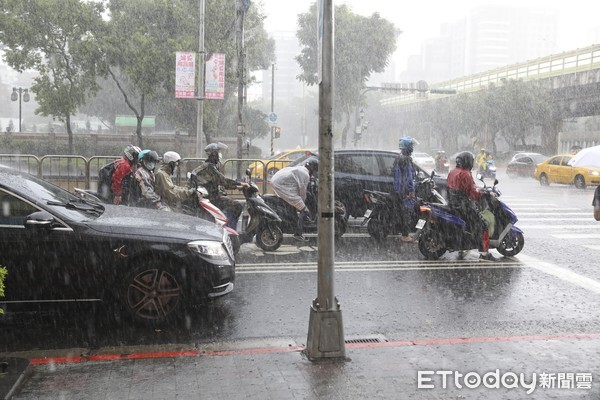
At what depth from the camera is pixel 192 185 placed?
32.8ft

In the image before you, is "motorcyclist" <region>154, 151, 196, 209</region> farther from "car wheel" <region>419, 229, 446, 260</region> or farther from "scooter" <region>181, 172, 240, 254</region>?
"car wheel" <region>419, 229, 446, 260</region>

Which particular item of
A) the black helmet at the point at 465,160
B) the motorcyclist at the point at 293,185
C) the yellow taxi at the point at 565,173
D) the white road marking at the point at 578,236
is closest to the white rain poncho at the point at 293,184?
the motorcyclist at the point at 293,185

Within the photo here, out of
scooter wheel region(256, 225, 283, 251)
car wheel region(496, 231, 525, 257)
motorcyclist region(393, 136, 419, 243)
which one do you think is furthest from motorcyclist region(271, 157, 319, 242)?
car wheel region(496, 231, 525, 257)

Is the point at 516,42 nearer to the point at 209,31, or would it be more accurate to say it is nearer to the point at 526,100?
the point at 526,100

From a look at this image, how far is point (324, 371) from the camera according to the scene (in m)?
5.11

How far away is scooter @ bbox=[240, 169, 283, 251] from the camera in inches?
401

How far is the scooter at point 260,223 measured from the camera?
1019 centimetres

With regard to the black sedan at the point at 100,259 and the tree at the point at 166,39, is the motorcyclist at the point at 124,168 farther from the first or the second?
the tree at the point at 166,39

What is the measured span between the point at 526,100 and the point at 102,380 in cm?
4783

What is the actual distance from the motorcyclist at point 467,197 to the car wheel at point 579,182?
58.2 feet

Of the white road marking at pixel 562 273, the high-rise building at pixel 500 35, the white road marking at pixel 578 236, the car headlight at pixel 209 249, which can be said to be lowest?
the white road marking at pixel 562 273

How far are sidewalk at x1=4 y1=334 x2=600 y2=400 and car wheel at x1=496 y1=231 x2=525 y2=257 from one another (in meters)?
4.37

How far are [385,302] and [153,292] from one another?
8.99 feet

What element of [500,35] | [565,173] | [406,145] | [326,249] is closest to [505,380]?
[326,249]
